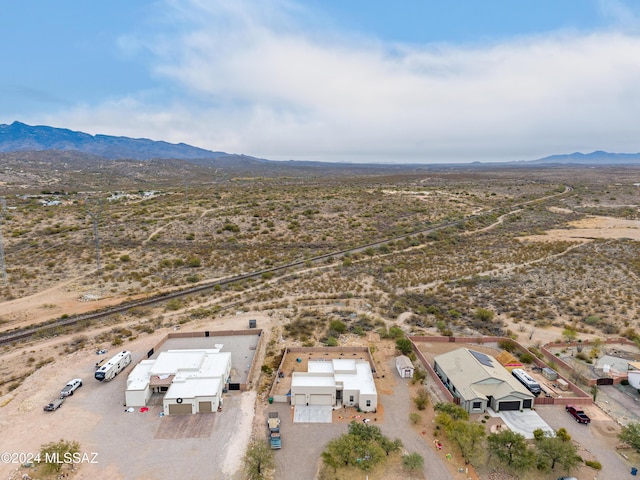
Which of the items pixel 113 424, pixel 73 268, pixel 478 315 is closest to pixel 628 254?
pixel 478 315

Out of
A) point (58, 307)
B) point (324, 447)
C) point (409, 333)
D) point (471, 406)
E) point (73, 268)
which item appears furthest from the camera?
point (73, 268)

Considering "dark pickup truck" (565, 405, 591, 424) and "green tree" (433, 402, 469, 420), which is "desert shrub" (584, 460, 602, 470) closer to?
"dark pickup truck" (565, 405, 591, 424)

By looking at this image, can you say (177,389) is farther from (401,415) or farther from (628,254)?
(628,254)

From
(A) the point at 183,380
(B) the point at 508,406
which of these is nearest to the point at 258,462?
(A) the point at 183,380

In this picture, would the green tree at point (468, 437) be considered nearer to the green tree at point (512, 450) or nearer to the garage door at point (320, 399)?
the green tree at point (512, 450)

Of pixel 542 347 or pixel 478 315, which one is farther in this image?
pixel 478 315
